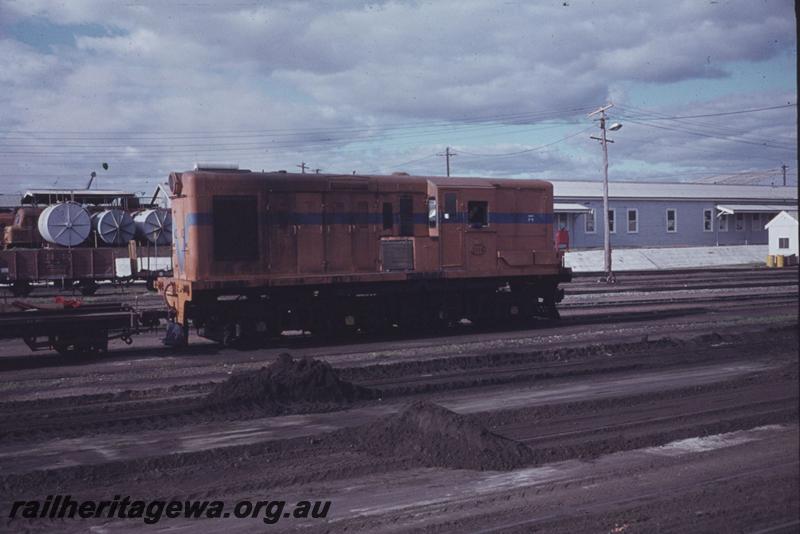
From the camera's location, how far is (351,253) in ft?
56.9

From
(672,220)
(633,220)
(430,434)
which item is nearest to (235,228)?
(430,434)

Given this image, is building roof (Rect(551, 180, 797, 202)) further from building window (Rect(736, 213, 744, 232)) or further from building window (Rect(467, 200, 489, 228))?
building window (Rect(467, 200, 489, 228))

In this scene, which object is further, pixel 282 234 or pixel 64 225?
pixel 64 225

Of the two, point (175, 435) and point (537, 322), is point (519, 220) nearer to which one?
point (537, 322)

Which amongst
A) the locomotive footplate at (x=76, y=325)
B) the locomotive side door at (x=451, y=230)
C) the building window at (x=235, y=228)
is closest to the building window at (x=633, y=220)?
the locomotive side door at (x=451, y=230)

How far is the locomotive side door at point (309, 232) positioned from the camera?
16797 millimetres

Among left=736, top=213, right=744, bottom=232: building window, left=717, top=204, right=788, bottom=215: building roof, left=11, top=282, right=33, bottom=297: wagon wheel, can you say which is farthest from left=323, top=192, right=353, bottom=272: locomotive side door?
left=736, top=213, right=744, bottom=232: building window

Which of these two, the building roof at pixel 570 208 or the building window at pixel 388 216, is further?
the building roof at pixel 570 208

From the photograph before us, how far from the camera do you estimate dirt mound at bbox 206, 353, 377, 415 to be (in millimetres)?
10516

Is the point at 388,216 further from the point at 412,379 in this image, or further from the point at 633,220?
the point at 633,220

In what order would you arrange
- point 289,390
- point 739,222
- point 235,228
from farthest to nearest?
point 739,222 → point 235,228 → point 289,390

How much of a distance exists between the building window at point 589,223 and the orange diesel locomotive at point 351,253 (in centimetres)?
A: 3713

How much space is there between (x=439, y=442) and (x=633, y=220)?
52.1m

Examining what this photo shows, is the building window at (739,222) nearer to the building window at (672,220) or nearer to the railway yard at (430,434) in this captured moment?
the building window at (672,220)
